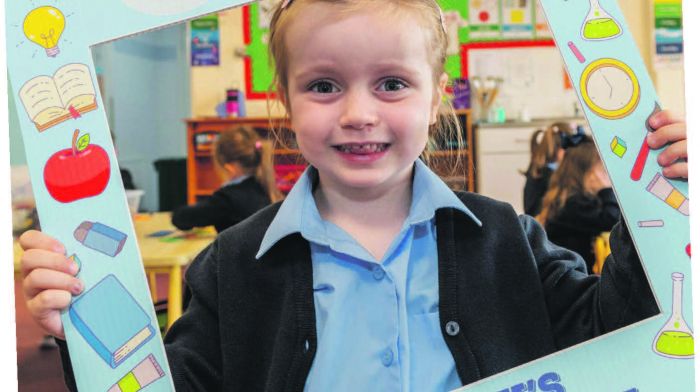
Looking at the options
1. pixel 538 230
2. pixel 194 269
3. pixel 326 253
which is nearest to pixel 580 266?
pixel 538 230

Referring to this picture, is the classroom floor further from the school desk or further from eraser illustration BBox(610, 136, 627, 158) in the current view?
eraser illustration BBox(610, 136, 627, 158)

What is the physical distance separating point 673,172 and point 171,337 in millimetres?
462

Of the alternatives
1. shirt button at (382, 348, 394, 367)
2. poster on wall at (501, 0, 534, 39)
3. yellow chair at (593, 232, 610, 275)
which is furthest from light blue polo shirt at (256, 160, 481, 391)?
poster on wall at (501, 0, 534, 39)

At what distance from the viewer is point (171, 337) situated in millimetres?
637

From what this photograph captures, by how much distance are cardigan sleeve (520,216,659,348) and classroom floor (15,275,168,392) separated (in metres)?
0.46

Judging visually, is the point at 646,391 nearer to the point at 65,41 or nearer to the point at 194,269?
the point at 194,269

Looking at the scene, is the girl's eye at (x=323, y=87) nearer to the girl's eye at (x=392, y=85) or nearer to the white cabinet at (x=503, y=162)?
the girl's eye at (x=392, y=85)

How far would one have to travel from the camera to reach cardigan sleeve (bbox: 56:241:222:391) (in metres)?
0.62

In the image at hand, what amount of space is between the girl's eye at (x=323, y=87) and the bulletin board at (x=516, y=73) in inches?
52.3

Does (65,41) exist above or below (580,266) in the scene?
above

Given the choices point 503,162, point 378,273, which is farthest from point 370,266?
point 503,162

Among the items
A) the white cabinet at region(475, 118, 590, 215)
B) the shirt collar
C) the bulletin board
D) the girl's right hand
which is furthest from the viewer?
the bulletin board

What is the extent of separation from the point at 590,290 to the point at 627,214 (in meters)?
Answer: 0.09

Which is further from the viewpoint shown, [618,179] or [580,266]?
[580,266]
